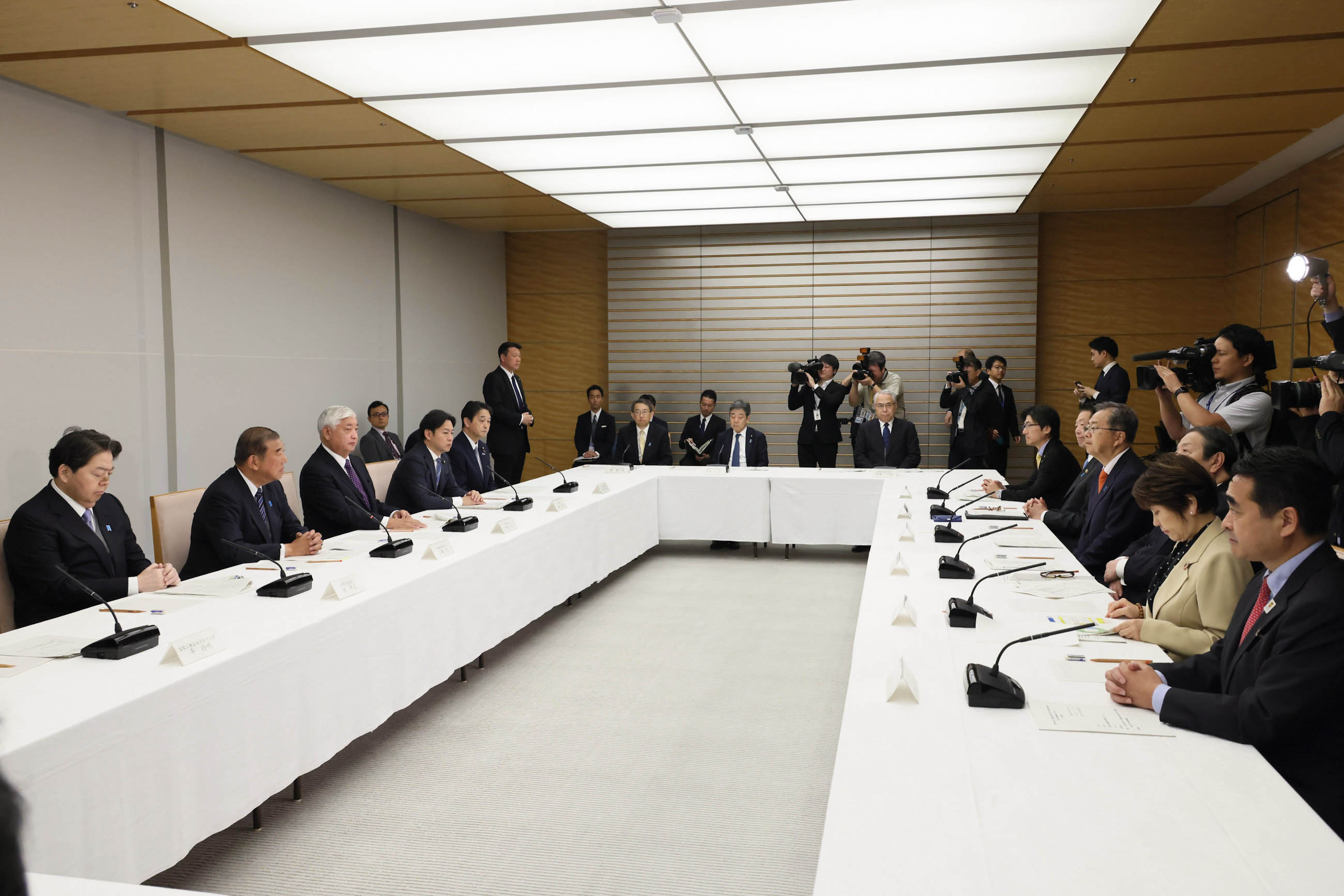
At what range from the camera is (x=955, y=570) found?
310cm

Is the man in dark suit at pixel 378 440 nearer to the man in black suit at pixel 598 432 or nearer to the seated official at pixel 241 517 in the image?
the man in black suit at pixel 598 432

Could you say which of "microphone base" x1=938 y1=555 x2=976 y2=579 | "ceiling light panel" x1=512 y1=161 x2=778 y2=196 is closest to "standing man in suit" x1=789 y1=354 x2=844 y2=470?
"ceiling light panel" x1=512 y1=161 x2=778 y2=196

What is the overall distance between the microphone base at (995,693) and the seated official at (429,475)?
11.0 ft

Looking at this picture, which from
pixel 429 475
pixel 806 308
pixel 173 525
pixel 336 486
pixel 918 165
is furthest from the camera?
pixel 806 308

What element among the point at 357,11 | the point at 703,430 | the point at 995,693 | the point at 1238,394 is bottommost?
the point at 995,693

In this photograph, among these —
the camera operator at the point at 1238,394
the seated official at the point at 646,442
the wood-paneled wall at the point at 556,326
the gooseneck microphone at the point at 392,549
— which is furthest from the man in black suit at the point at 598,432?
the camera operator at the point at 1238,394

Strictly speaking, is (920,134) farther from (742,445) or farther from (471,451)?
(471,451)

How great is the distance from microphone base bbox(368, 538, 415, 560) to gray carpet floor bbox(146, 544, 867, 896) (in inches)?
25.1

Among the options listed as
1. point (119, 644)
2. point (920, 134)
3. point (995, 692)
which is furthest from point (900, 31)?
point (119, 644)

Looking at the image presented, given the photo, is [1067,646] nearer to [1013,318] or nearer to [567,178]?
[567,178]

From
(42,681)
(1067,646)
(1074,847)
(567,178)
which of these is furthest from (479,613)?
(567,178)

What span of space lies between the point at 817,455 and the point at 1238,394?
419cm

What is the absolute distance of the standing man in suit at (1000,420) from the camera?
7.90 metres

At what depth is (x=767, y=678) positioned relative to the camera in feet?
13.1
